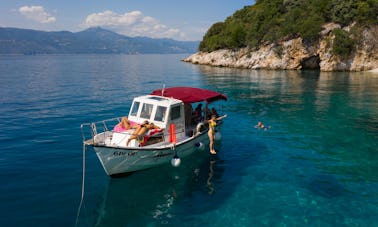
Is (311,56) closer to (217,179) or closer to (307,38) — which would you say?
(307,38)

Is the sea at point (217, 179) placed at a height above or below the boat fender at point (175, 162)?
below

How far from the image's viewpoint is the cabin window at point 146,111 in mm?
17062

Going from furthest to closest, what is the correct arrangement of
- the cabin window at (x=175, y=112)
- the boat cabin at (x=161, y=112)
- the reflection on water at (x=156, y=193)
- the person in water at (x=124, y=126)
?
the cabin window at (x=175, y=112) → the boat cabin at (x=161, y=112) → the person in water at (x=124, y=126) → the reflection on water at (x=156, y=193)

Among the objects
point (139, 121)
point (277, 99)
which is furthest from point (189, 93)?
point (277, 99)

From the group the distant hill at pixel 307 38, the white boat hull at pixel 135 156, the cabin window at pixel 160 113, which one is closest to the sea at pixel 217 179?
the white boat hull at pixel 135 156

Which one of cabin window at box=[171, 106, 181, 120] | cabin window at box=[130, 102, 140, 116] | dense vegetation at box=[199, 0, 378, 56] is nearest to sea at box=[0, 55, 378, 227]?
cabin window at box=[171, 106, 181, 120]

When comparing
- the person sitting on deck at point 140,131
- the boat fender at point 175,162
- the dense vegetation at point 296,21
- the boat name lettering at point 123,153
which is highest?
the dense vegetation at point 296,21

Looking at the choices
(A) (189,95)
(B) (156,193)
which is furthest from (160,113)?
(B) (156,193)

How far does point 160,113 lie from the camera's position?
16.8 m

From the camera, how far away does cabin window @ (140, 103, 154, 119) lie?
17062 mm

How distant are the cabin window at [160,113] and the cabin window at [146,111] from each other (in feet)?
1.66

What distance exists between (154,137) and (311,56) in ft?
238

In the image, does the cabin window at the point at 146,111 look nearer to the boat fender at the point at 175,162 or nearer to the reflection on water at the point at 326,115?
the boat fender at the point at 175,162

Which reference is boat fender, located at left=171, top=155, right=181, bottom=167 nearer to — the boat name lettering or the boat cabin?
the boat cabin
